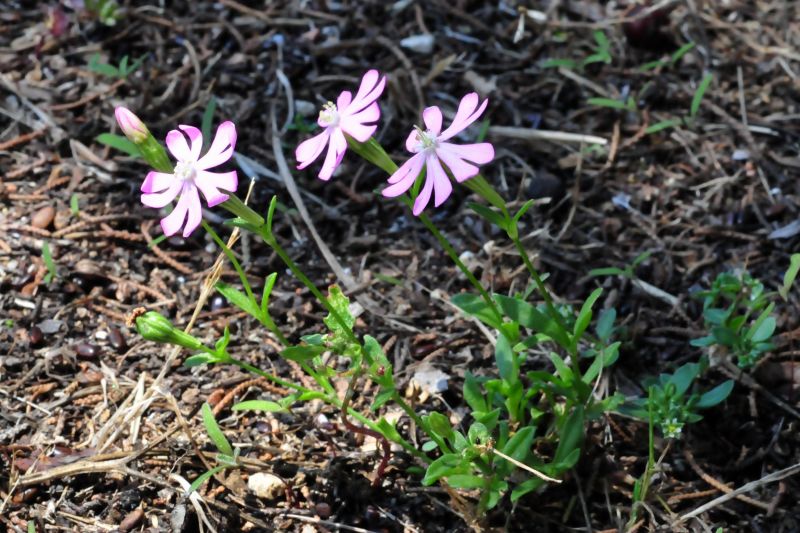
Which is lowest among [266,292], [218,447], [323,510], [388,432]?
[323,510]

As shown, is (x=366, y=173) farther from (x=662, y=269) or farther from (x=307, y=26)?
(x=662, y=269)

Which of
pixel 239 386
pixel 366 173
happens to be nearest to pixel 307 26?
pixel 366 173

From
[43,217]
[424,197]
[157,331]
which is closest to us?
[424,197]

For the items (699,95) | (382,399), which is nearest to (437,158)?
(382,399)

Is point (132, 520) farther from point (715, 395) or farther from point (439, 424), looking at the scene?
point (715, 395)

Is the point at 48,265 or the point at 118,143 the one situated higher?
the point at 118,143

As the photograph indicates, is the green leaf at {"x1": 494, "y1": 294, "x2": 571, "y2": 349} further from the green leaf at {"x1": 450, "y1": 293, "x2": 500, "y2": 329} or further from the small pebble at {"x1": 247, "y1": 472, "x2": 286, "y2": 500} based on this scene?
the small pebble at {"x1": 247, "y1": 472, "x2": 286, "y2": 500}
